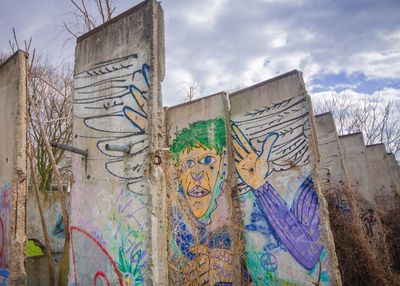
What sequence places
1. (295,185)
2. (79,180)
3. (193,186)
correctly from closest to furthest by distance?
(79,180), (295,185), (193,186)

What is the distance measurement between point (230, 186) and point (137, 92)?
247cm

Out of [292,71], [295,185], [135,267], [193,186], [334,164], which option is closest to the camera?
[135,267]

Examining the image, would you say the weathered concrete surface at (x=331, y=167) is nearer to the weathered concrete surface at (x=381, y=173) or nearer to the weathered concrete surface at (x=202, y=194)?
the weathered concrete surface at (x=202, y=194)

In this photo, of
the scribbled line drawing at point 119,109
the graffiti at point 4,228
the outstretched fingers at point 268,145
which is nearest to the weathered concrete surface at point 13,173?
the graffiti at point 4,228

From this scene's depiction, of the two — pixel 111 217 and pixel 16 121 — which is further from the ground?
pixel 16 121

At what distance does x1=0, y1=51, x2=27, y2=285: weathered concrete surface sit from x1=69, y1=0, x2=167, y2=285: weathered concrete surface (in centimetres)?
54

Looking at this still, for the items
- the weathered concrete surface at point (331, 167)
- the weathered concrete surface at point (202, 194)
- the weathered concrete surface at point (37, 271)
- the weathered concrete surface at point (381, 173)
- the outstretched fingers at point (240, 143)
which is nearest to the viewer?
the weathered concrete surface at point (202, 194)

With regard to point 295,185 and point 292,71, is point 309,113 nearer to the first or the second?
point 292,71

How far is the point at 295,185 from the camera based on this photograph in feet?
14.5

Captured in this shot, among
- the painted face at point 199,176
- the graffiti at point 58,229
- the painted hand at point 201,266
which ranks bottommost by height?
the painted hand at point 201,266

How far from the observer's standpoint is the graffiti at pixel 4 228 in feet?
11.2

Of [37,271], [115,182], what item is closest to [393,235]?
[115,182]

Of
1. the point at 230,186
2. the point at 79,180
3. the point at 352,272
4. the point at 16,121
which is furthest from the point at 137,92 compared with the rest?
the point at 352,272

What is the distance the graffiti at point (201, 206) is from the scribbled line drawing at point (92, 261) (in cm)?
149
